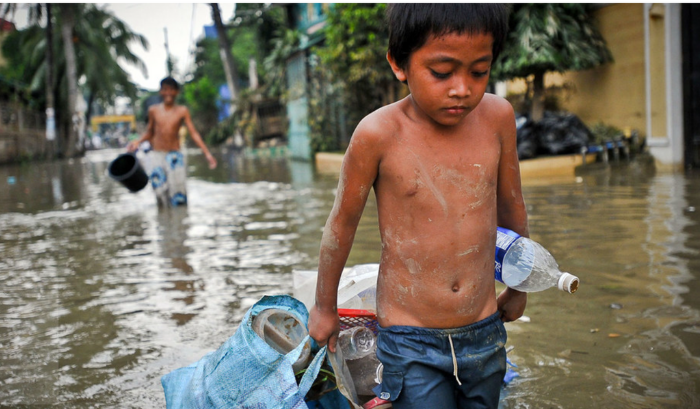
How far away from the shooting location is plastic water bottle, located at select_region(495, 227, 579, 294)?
2.00m

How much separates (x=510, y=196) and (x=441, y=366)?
579mm

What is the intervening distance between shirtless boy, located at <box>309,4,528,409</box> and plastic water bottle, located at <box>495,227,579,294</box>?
0.37ft

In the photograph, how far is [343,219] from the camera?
1833 millimetres

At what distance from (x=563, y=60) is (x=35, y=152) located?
2397 centimetres

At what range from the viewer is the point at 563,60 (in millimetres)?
12047

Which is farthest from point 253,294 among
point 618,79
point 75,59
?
point 75,59

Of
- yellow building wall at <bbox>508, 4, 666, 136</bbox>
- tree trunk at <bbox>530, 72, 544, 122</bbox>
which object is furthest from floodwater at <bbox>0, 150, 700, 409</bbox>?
tree trunk at <bbox>530, 72, 544, 122</bbox>

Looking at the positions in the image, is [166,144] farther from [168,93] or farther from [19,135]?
[19,135]

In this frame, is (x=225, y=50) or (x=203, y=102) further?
(x=203, y=102)

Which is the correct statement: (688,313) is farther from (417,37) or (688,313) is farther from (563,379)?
(417,37)

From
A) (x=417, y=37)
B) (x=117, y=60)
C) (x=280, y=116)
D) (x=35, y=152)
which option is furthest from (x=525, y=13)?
(x=117, y=60)

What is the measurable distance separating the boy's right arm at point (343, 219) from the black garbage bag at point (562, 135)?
1052cm

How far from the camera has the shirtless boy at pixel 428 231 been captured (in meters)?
1.75

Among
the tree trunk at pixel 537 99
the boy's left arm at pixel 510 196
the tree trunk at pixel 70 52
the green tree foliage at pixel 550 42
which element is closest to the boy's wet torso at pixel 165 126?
the green tree foliage at pixel 550 42
